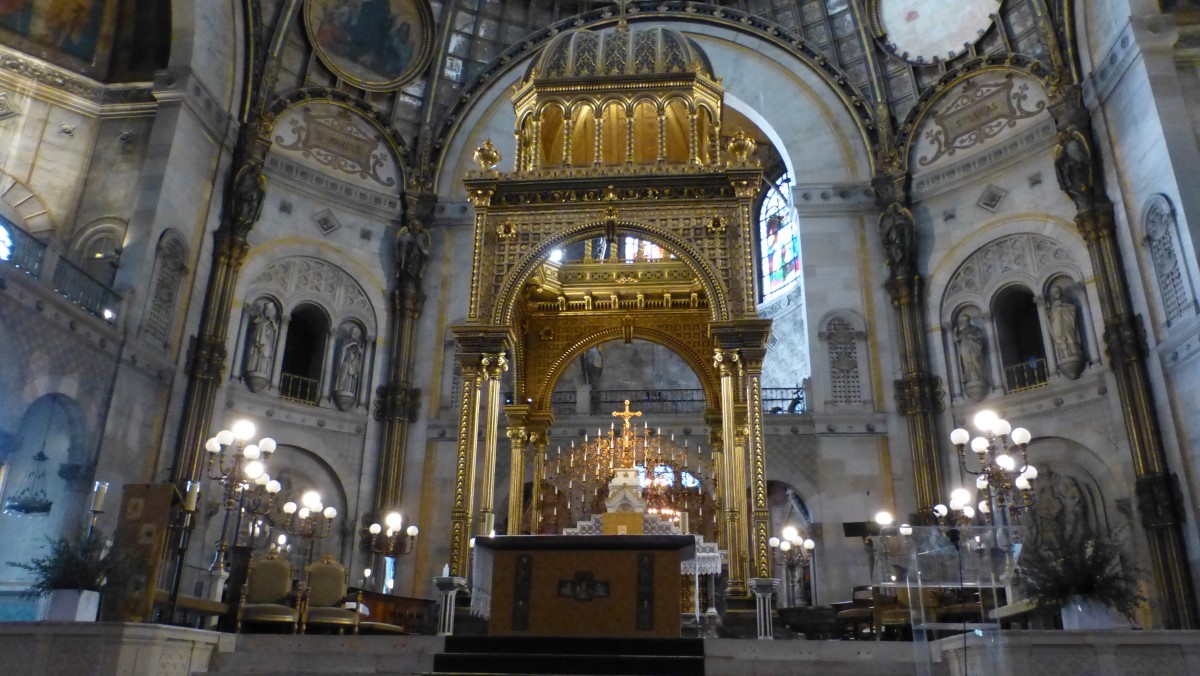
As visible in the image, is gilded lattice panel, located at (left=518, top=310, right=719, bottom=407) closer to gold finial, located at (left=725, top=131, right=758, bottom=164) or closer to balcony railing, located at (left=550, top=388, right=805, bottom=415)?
gold finial, located at (left=725, top=131, right=758, bottom=164)

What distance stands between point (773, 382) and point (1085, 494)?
34.7 feet

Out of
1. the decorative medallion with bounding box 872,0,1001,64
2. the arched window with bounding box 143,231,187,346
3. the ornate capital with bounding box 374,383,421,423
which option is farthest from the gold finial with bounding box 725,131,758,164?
the arched window with bounding box 143,231,187,346

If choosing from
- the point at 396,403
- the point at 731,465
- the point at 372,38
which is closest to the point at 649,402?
the point at 396,403

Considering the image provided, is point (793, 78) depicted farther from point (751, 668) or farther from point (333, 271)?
point (751, 668)

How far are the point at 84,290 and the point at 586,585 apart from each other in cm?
1035

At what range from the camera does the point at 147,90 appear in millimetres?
16797

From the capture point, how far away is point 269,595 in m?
10.7

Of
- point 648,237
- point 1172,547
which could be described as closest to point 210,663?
point 648,237

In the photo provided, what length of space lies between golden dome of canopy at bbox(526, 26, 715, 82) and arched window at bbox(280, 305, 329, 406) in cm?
848

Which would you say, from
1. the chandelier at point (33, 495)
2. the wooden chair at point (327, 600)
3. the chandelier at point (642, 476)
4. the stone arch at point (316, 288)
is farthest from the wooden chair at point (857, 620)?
the chandelier at point (33, 495)

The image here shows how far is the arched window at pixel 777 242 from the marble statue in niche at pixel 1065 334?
8.82 meters

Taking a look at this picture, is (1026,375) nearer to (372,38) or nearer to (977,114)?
(977,114)

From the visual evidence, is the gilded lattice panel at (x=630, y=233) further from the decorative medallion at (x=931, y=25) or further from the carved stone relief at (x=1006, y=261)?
the decorative medallion at (x=931, y=25)

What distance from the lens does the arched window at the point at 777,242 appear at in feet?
83.1
